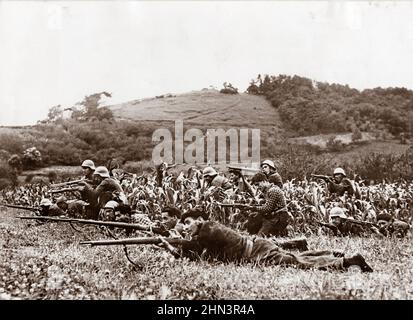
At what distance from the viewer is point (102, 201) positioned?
816cm

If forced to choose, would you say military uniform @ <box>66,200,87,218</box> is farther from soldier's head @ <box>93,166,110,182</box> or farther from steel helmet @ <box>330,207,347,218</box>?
steel helmet @ <box>330,207,347,218</box>

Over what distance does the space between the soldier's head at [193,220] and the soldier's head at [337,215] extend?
2.05 meters

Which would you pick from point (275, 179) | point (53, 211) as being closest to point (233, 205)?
point (275, 179)

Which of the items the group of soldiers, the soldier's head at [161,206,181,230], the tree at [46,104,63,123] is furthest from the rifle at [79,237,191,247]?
the tree at [46,104,63,123]

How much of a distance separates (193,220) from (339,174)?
2.83 m

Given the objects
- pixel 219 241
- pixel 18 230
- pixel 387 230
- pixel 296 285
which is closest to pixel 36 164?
pixel 18 230

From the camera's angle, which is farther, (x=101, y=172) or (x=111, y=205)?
(x=101, y=172)

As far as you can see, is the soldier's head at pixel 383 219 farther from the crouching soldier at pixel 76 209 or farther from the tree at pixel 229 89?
the crouching soldier at pixel 76 209

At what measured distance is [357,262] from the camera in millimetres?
6180

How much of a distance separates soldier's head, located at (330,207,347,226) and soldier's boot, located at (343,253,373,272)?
180cm

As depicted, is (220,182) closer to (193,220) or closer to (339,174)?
(193,220)

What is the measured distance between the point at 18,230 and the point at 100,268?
2328mm

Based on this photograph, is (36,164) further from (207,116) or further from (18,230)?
(207,116)

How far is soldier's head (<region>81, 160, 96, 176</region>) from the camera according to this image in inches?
327
